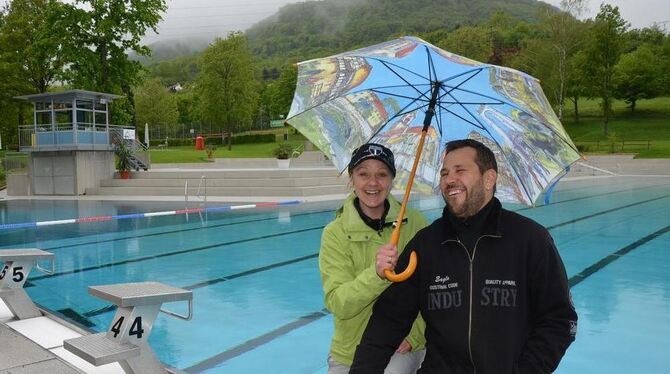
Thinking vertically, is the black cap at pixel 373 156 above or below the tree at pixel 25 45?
below

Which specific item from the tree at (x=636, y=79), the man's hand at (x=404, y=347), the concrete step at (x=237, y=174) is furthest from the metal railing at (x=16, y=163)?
the tree at (x=636, y=79)

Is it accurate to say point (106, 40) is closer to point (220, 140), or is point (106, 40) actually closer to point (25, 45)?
point (25, 45)

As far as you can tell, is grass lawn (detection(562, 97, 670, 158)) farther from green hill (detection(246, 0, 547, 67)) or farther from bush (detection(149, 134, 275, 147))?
green hill (detection(246, 0, 547, 67))

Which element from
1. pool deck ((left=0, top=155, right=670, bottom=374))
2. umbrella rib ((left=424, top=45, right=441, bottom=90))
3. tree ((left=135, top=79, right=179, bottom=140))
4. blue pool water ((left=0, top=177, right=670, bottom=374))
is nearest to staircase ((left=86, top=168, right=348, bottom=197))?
blue pool water ((left=0, top=177, right=670, bottom=374))

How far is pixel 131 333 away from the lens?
3.35 metres

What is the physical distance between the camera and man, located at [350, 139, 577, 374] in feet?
6.13

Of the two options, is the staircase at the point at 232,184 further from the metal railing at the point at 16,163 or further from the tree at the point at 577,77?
the tree at the point at 577,77

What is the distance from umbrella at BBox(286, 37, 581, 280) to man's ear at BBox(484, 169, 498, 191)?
426 mm

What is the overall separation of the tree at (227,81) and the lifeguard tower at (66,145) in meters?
24.3

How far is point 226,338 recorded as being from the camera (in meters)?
4.82

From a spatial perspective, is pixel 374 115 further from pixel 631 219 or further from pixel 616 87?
pixel 616 87

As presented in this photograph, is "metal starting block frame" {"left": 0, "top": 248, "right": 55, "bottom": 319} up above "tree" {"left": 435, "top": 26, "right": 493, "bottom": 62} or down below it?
below

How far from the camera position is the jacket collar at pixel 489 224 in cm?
192

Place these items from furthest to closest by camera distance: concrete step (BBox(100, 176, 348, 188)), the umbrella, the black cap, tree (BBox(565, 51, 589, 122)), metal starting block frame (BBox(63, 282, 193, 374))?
1. tree (BBox(565, 51, 589, 122))
2. concrete step (BBox(100, 176, 348, 188))
3. metal starting block frame (BBox(63, 282, 193, 374))
4. the umbrella
5. the black cap
